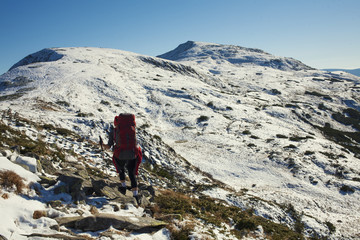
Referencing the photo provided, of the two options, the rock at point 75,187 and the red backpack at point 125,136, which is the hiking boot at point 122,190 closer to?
the rock at point 75,187

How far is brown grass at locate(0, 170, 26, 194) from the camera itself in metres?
5.41

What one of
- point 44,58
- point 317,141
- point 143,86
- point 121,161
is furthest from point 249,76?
point 121,161

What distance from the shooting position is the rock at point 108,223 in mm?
5109

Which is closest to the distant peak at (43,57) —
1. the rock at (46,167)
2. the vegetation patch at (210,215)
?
the rock at (46,167)

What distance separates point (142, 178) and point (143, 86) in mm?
47486

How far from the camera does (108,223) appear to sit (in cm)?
543

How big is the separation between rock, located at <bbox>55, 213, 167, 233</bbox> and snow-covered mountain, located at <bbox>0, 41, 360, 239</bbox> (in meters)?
11.3

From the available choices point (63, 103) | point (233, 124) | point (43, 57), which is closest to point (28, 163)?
point (63, 103)

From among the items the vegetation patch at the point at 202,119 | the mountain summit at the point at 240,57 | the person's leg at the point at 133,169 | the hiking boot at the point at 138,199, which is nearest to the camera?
the person's leg at the point at 133,169

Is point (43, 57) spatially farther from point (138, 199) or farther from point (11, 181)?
point (138, 199)

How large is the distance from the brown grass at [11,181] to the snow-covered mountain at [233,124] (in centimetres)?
1339

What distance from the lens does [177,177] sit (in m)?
17.9

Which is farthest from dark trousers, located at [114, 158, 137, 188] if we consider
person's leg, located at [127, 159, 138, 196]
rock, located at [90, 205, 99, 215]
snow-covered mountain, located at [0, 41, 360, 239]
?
snow-covered mountain, located at [0, 41, 360, 239]

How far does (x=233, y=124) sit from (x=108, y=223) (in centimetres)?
3943
